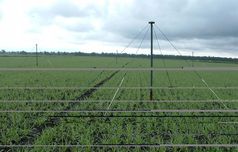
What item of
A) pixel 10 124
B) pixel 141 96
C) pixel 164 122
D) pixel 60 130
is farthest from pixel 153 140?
pixel 141 96

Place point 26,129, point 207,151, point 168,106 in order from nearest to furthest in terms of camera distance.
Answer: point 207,151
point 26,129
point 168,106

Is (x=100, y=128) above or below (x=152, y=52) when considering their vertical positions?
below

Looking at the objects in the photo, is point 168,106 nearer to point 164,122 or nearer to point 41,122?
point 164,122

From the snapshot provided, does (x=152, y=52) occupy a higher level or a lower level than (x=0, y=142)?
higher

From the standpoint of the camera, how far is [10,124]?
8.65 metres

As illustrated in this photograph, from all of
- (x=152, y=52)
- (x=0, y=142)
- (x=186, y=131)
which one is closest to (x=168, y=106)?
(x=152, y=52)

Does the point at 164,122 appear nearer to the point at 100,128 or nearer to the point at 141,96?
the point at 100,128

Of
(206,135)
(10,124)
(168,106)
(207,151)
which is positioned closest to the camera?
(207,151)

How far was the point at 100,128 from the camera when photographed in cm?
809

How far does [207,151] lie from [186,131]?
1.67m

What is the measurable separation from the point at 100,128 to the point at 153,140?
1697 millimetres

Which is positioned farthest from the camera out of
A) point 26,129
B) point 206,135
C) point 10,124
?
point 10,124

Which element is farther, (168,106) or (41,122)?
(168,106)

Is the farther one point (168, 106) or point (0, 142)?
point (168, 106)
